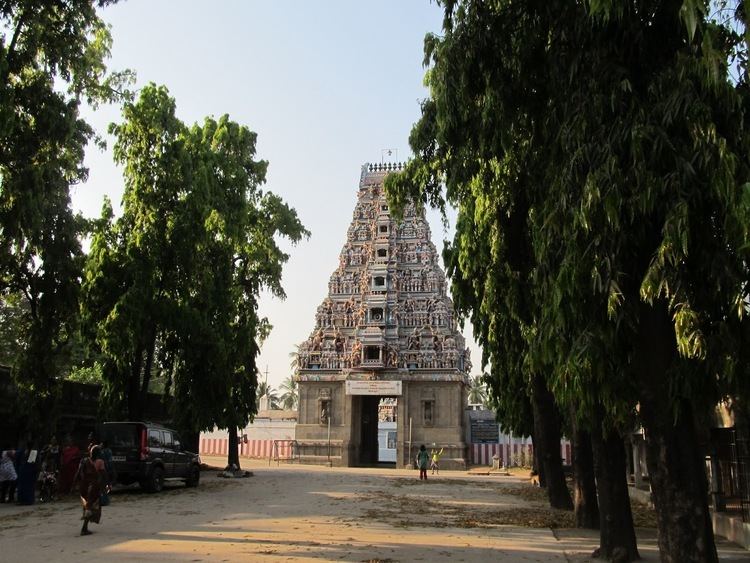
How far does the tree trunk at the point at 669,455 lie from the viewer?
620 centimetres

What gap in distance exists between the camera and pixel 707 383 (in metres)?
6.09

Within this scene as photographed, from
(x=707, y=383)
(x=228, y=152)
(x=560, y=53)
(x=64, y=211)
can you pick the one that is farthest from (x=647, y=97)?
(x=228, y=152)

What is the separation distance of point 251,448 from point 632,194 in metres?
47.1

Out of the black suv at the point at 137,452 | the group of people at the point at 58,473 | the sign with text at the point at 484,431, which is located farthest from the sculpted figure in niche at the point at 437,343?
the group of people at the point at 58,473

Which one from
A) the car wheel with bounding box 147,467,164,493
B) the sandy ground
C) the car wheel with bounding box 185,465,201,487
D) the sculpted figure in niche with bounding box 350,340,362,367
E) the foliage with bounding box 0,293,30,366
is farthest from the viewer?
the sculpted figure in niche with bounding box 350,340,362,367

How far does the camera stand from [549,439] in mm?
14938

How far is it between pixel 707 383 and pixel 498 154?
3.69 metres

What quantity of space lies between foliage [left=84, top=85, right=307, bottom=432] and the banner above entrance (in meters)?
18.2

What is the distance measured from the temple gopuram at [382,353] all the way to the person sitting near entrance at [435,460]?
2.26 ft

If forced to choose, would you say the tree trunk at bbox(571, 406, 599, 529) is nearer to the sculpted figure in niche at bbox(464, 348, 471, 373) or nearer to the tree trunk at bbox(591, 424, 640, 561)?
the tree trunk at bbox(591, 424, 640, 561)

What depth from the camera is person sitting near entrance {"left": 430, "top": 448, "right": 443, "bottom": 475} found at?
37.8 meters

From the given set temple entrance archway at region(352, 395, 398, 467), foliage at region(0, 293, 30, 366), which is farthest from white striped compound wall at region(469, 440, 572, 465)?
foliage at region(0, 293, 30, 366)

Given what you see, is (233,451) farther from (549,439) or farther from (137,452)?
(549,439)

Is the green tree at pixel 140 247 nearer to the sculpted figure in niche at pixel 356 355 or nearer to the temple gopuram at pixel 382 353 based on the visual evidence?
the temple gopuram at pixel 382 353
